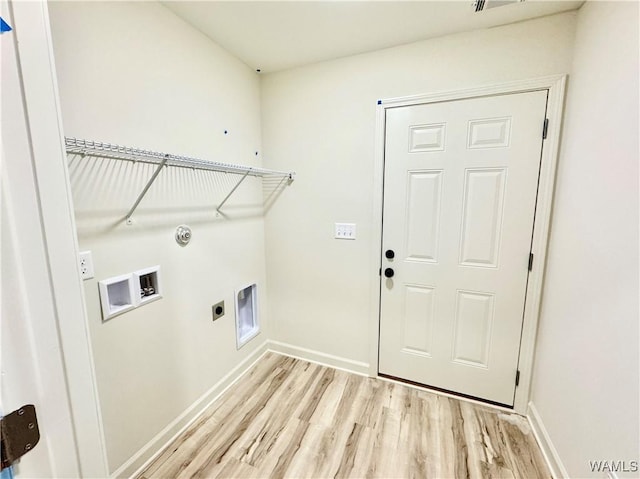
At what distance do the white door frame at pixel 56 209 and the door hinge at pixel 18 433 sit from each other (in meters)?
0.07

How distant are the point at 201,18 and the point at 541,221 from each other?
228 cm

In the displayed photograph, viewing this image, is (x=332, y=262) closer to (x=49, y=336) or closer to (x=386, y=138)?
(x=386, y=138)

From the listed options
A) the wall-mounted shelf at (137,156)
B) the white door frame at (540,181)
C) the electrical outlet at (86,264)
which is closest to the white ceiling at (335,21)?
the white door frame at (540,181)

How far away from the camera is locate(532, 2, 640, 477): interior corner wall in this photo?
1.08 m

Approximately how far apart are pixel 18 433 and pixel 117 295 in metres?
1.04

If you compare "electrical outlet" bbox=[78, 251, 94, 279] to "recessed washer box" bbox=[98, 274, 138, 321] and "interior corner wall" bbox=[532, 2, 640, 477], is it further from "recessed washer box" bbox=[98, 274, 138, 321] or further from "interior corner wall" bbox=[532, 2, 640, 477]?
"interior corner wall" bbox=[532, 2, 640, 477]

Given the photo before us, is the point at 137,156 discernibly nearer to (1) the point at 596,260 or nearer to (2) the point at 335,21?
(2) the point at 335,21

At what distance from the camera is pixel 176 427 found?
1720 mm

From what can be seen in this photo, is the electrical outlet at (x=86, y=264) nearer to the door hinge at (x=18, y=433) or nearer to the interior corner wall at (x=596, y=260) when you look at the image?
the door hinge at (x=18, y=433)

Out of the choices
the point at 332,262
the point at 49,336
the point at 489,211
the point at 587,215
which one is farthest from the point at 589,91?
the point at 49,336

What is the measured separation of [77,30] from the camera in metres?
1.16

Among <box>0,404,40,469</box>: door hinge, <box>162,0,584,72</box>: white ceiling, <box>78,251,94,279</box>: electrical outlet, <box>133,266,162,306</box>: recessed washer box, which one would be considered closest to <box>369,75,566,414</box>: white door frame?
<box>162,0,584,72</box>: white ceiling

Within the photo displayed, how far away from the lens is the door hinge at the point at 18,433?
48 centimetres

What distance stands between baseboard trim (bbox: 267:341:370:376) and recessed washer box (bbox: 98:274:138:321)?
1468mm
